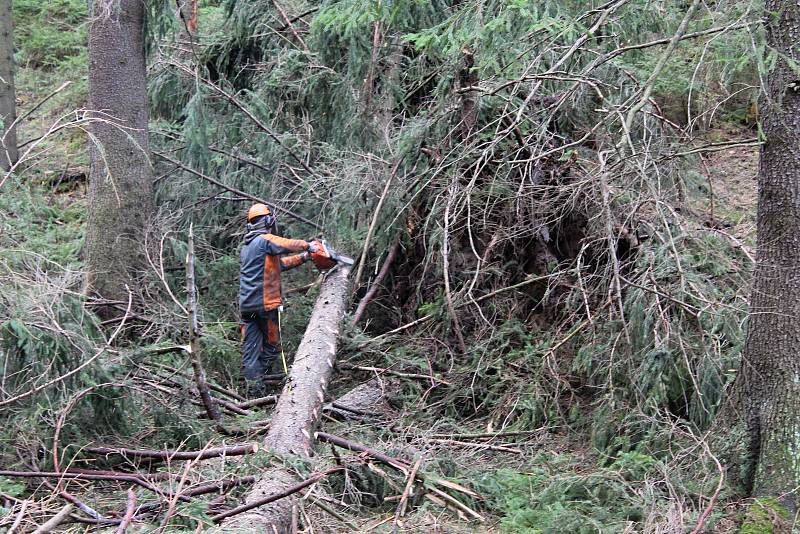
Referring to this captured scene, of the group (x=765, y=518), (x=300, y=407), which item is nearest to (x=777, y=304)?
(x=765, y=518)

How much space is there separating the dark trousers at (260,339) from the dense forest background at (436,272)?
0.67 ft

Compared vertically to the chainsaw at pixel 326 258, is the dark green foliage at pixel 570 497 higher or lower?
lower

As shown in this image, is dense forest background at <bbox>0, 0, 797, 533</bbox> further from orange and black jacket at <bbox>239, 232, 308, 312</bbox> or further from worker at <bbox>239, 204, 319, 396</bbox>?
orange and black jacket at <bbox>239, 232, 308, 312</bbox>

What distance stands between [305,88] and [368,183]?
203 centimetres

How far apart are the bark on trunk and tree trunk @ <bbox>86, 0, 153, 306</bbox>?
2464mm

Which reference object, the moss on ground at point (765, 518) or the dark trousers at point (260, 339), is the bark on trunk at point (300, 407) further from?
the moss on ground at point (765, 518)

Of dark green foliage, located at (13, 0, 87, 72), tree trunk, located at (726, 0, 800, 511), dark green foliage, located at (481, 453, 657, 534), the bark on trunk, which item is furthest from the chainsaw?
dark green foliage, located at (13, 0, 87, 72)

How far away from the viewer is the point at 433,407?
22.6 feet

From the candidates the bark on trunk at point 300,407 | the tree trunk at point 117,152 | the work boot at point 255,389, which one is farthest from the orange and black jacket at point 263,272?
the tree trunk at point 117,152

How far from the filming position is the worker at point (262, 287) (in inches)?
309

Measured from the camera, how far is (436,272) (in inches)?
304

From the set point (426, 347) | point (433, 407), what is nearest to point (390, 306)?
point (426, 347)

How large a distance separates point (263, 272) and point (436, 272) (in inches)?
66.9

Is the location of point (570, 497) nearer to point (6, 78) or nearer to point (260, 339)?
point (260, 339)
